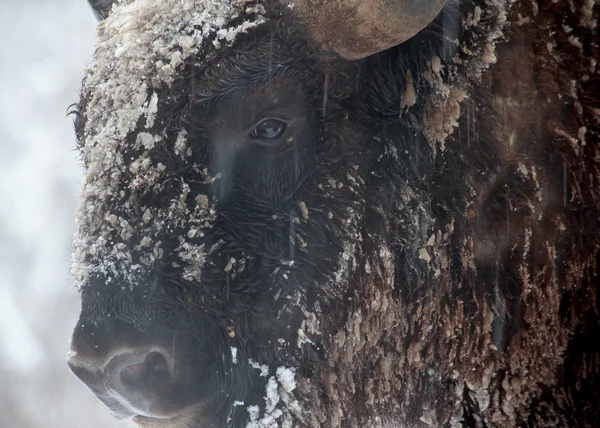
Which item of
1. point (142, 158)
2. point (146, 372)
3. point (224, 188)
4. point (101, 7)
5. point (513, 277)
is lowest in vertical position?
point (513, 277)

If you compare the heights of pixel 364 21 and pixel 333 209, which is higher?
pixel 364 21

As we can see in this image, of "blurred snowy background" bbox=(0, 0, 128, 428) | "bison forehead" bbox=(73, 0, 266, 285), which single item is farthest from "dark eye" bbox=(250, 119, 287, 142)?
"blurred snowy background" bbox=(0, 0, 128, 428)

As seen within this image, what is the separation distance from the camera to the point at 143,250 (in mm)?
2133

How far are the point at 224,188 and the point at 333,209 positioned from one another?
396 millimetres

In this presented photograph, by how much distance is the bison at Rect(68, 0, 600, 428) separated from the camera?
2137 mm

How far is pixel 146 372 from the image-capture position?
2.15 m

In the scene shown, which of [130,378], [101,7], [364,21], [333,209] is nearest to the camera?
[364,21]

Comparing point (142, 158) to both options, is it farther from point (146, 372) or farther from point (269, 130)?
point (146, 372)

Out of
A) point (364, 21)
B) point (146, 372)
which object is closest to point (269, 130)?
point (364, 21)

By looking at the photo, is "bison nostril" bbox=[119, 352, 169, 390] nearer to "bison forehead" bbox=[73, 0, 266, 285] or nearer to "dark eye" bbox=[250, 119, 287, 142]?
"bison forehead" bbox=[73, 0, 266, 285]

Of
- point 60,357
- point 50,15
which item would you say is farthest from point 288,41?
point 50,15

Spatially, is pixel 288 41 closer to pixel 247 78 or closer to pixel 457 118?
pixel 247 78

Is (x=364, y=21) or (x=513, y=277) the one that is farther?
(x=513, y=277)

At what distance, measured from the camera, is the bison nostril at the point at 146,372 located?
2119 millimetres
